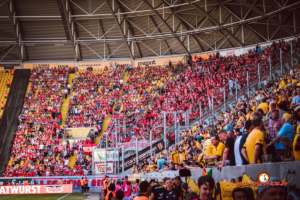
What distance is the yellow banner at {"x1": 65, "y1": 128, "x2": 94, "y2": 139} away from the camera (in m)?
34.3

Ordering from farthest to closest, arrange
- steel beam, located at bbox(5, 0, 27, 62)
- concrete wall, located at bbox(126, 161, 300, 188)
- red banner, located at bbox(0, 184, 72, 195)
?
steel beam, located at bbox(5, 0, 27, 62) → red banner, located at bbox(0, 184, 72, 195) → concrete wall, located at bbox(126, 161, 300, 188)

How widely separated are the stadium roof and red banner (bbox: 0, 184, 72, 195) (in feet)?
54.6

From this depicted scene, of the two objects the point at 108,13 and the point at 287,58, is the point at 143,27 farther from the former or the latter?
the point at 287,58

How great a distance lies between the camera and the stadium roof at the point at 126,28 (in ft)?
101

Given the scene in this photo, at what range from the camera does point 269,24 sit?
29.8 m

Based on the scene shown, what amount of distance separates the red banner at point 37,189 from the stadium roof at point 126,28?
655 inches

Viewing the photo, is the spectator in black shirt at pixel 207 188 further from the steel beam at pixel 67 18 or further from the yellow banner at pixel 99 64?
the yellow banner at pixel 99 64

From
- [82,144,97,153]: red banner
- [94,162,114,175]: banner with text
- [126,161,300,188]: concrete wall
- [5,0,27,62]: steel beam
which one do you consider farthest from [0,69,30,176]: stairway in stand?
[126,161,300,188]: concrete wall

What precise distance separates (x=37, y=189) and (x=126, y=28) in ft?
66.6

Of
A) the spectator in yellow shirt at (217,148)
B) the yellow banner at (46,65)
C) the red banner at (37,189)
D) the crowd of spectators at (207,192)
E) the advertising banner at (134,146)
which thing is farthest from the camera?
the yellow banner at (46,65)

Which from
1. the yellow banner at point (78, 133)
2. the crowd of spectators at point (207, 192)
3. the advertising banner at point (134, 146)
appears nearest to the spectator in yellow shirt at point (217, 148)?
the crowd of spectators at point (207, 192)

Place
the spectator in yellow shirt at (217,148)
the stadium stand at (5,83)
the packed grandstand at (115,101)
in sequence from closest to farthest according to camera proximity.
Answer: the spectator in yellow shirt at (217,148) → the packed grandstand at (115,101) → the stadium stand at (5,83)

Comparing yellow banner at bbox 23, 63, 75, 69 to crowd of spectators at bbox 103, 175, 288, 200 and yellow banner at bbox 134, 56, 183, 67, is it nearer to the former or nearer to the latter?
yellow banner at bbox 134, 56, 183, 67

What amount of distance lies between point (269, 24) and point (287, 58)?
13.4 meters
